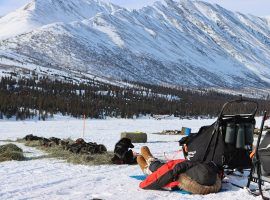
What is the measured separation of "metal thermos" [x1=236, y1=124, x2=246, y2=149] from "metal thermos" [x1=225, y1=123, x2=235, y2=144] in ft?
0.40

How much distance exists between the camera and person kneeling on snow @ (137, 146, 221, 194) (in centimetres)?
1032

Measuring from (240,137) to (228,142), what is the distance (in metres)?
0.30

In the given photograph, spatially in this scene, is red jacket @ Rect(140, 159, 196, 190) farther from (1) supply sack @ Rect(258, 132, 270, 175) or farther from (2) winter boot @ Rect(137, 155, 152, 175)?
(1) supply sack @ Rect(258, 132, 270, 175)

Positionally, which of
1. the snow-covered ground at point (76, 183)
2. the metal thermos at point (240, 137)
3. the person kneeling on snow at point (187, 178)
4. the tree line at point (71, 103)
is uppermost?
the tree line at point (71, 103)

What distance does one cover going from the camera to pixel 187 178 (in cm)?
1044

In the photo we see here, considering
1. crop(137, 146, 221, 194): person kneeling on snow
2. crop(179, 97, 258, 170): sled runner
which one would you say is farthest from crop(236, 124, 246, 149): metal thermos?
crop(137, 146, 221, 194): person kneeling on snow

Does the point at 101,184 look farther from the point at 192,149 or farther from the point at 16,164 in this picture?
the point at 16,164

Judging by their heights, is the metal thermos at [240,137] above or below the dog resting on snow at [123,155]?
above

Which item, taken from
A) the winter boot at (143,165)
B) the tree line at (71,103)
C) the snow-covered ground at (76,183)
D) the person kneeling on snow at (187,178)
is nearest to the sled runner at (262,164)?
the snow-covered ground at (76,183)

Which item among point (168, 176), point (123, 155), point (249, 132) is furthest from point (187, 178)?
point (123, 155)

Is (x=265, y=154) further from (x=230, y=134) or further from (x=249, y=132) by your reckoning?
(x=249, y=132)

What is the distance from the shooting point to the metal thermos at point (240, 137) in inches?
439

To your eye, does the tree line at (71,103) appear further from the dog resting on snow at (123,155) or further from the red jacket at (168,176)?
the red jacket at (168,176)

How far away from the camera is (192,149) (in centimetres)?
1165
